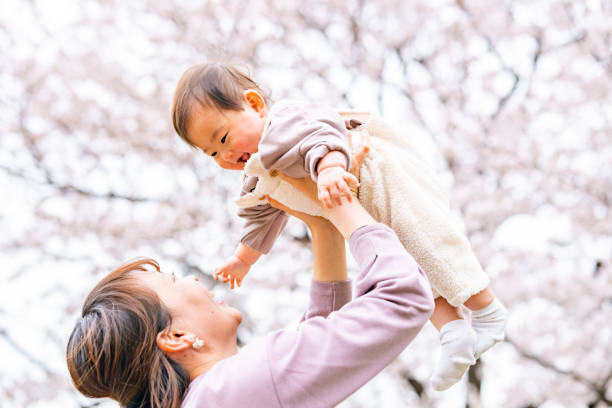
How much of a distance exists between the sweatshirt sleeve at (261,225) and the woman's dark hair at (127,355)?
0.39m

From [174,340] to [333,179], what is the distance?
0.57m

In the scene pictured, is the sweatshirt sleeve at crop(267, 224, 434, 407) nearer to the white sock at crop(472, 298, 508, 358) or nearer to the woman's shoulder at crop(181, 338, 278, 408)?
the woman's shoulder at crop(181, 338, 278, 408)

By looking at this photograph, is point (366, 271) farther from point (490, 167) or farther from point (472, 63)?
point (472, 63)

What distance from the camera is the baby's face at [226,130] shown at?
1.50 meters

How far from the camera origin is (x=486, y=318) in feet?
4.85

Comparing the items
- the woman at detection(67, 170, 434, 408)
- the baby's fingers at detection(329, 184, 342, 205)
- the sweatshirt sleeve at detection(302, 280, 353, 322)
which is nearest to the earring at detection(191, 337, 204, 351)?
the woman at detection(67, 170, 434, 408)

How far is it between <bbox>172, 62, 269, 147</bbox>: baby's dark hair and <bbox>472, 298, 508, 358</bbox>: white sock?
813 millimetres

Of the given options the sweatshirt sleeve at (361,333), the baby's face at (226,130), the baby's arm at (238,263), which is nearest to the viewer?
the sweatshirt sleeve at (361,333)

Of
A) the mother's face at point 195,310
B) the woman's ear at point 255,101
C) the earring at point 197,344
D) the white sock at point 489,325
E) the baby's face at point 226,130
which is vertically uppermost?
the woman's ear at point 255,101

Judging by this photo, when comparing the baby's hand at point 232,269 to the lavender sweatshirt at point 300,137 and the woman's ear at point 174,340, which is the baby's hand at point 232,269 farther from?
the lavender sweatshirt at point 300,137

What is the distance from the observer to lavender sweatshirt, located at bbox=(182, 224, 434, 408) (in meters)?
1.16

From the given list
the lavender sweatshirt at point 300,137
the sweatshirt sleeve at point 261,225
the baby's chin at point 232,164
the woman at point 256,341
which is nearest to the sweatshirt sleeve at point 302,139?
the lavender sweatshirt at point 300,137

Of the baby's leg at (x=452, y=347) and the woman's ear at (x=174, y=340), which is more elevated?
the baby's leg at (x=452, y=347)

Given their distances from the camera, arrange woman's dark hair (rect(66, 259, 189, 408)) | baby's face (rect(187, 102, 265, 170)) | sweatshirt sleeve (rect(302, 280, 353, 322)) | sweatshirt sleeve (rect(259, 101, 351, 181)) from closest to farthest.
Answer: sweatshirt sleeve (rect(259, 101, 351, 181)) < woman's dark hair (rect(66, 259, 189, 408)) < baby's face (rect(187, 102, 265, 170)) < sweatshirt sleeve (rect(302, 280, 353, 322))
